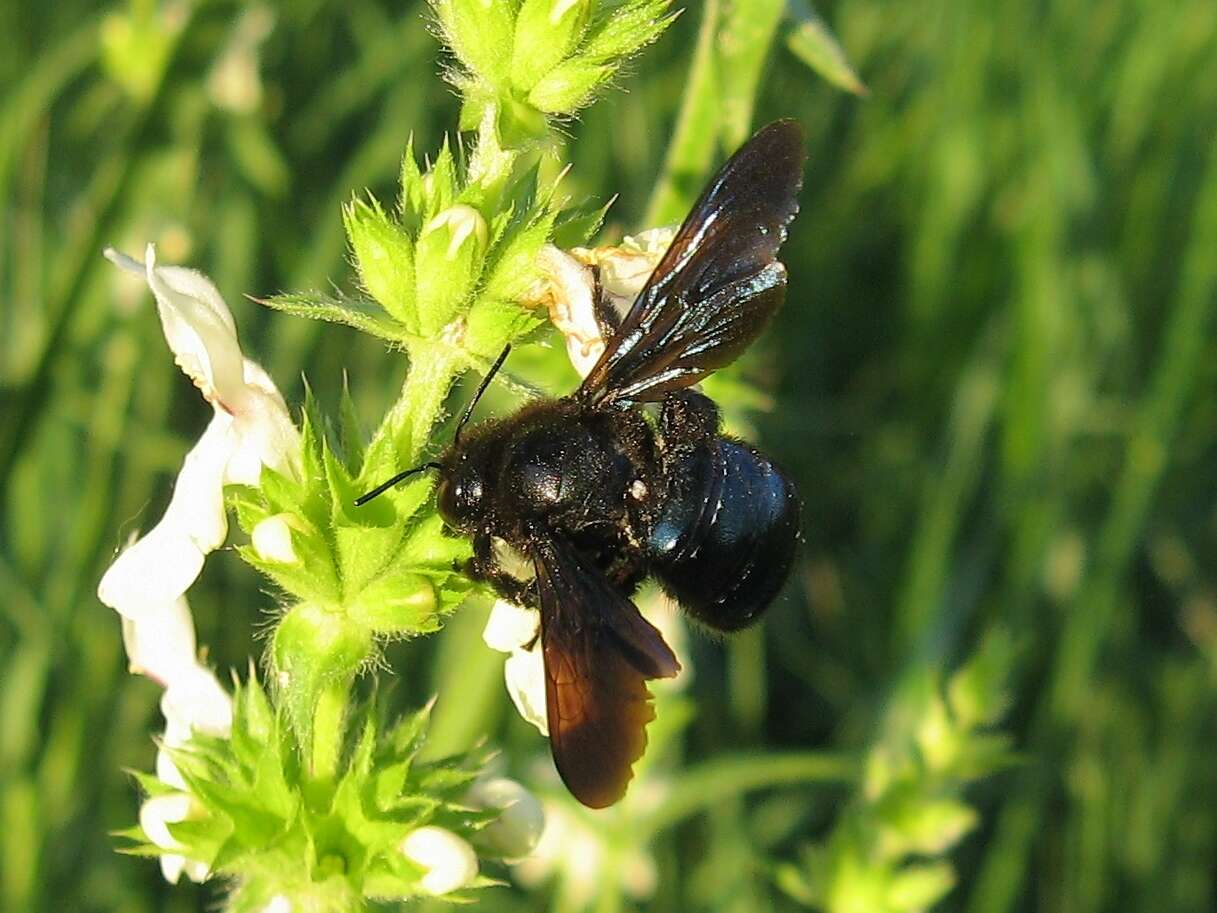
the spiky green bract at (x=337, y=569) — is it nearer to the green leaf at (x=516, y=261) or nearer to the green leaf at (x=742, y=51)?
the green leaf at (x=516, y=261)

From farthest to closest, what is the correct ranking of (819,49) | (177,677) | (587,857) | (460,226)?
(587,857) → (819,49) → (177,677) → (460,226)

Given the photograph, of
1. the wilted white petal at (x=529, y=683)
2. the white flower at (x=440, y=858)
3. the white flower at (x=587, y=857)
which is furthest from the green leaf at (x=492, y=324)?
the white flower at (x=587, y=857)

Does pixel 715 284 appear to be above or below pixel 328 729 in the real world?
above

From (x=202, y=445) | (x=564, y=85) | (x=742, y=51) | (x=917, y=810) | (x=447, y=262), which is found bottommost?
(x=917, y=810)

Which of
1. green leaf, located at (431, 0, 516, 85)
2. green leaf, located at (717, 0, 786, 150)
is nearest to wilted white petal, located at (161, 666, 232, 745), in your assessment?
green leaf, located at (431, 0, 516, 85)

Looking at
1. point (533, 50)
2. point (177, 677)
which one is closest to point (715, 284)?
point (533, 50)

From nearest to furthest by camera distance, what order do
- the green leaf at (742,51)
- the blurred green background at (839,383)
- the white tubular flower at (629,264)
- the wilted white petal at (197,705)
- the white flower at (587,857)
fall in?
1. the white tubular flower at (629,264)
2. the wilted white petal at (197,705)
3. the green leaf at (742,51)
4. the white flower at (587,857)
5. the blurred green background at (839,383)

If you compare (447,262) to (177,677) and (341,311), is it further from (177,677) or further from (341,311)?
(177,677)

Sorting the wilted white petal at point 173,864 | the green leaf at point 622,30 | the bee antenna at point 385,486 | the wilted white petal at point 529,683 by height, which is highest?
the green leaf at point 622,30
